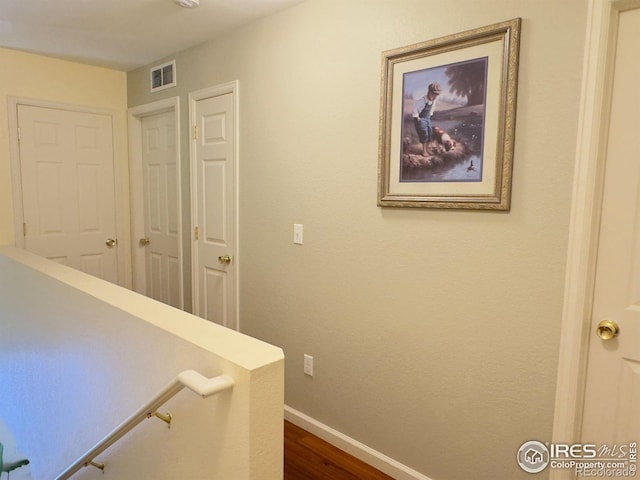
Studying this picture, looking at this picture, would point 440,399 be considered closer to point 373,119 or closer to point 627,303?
point 627,303

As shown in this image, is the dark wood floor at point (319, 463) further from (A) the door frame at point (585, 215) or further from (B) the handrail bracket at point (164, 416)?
(B) the handrail bracket at point (164, 416)

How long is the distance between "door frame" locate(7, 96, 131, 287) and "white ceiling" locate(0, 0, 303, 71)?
1.35ft

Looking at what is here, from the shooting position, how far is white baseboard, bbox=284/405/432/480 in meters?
2.03

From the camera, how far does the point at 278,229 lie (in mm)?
2533

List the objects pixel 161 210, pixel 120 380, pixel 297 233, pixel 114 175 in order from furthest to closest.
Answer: pixel 114 175
pixel 161 210
pixel 297 233
pixel 120 380

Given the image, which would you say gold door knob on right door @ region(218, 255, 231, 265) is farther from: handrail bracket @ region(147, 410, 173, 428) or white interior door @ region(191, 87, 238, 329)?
handrail bracket @ region(147, 410, 173, 428)

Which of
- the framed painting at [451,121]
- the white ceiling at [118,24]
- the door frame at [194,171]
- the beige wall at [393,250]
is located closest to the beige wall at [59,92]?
the white ceiling at [118,24]

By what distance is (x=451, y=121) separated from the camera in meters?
1.74

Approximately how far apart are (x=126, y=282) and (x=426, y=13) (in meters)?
3.41

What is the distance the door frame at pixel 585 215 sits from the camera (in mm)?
1386

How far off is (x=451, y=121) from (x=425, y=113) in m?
0.13

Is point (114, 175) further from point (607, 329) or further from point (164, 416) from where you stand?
point (607, 329)

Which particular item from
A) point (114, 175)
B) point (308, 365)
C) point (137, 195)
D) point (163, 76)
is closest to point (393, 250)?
point (308, 365)

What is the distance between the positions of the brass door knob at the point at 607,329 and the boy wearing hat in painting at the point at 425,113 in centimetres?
93
